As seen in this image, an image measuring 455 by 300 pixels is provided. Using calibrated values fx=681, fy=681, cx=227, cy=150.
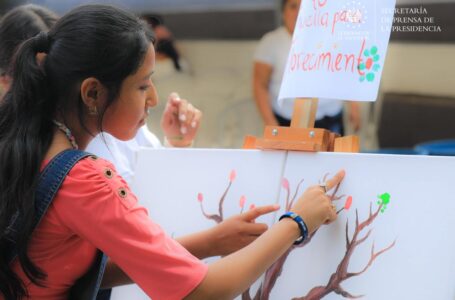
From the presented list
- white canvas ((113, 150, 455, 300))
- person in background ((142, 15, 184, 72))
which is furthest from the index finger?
person in background ((142, 15, 184, 72))

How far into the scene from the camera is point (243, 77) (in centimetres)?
528

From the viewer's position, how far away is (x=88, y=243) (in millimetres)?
1450

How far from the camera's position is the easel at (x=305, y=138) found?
1688 mm

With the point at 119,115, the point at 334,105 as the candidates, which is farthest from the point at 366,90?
the point at 334,105

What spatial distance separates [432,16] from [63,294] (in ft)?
4.17

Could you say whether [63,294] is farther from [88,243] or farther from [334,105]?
[334,105]

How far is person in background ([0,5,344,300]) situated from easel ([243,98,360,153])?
0.74 feet

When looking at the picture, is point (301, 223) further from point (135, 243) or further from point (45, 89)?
point (45, 89)

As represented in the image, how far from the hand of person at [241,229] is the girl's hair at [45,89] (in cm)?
42

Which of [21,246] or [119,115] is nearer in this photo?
[21,246]

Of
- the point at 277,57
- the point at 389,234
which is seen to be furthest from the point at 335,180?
the point at 277,57

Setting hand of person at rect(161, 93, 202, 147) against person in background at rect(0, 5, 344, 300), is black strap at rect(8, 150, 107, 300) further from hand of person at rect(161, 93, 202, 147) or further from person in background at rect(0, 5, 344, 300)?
hand of person at rect(161, 93, 202, 147)

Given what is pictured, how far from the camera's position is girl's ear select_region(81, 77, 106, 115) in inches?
54.5

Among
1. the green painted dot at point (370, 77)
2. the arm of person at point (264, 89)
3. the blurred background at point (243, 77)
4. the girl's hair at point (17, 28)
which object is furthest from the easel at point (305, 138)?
the blurred background at point (243, 77)
